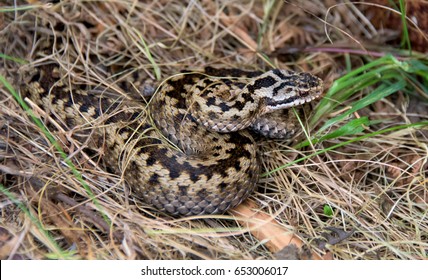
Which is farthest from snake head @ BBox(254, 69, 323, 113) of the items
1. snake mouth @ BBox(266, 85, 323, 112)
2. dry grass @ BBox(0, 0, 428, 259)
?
dry grass @ BBox(0, 0, 428, 259)

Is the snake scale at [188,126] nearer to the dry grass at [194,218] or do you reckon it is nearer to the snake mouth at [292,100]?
the snake mouth at [292,100]

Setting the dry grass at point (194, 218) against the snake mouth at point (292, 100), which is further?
the snake mouth at point (292, 100)

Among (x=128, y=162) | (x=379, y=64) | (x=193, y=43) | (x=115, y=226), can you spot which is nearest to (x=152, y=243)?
(x=115, y=226)

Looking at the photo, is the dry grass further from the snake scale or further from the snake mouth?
the snake mouth

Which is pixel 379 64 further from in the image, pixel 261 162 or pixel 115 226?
pixel 115 226

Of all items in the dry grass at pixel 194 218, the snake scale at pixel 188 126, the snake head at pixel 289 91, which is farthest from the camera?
the snake head at pixel 289 91

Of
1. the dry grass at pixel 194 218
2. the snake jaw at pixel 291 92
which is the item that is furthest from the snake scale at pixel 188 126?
the dry grass at pixel 194 218

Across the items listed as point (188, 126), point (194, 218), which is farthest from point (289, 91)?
point (194, 218)
